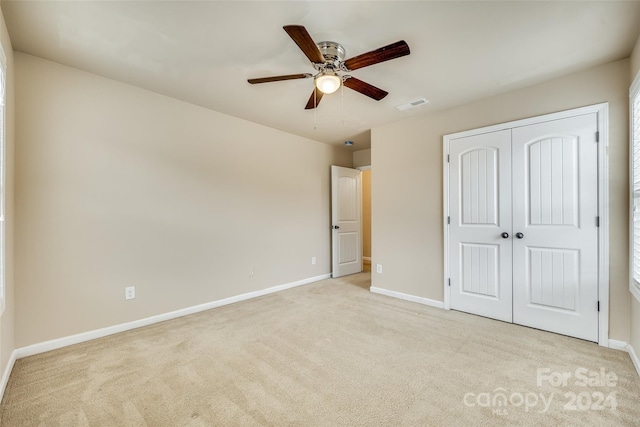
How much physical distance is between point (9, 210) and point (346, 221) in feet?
13.4

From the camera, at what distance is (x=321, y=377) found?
1.95 meters

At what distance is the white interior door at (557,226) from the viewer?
2.44 metres

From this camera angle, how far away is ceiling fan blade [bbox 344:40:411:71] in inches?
66.7

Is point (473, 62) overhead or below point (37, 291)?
overhead

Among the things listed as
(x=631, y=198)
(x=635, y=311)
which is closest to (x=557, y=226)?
(x=631, y=198)

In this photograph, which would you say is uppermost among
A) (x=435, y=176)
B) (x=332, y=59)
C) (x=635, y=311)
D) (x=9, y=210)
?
(x=332, y=59)

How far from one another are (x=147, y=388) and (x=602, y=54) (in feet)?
13.6

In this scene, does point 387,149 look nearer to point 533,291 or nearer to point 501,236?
point 501,236

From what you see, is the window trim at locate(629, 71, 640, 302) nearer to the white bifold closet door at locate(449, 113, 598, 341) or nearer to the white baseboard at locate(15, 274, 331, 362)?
the white bifold closet door at locate(449, 113, 598, 341)

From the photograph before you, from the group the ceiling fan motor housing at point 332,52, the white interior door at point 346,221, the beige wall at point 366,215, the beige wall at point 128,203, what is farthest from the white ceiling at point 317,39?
the beige wall at point 366,215

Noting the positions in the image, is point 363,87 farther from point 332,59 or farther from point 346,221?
point 346,221

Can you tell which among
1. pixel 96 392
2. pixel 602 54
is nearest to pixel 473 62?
pixel 602 54

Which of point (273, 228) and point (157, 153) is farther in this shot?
point (273, 228)

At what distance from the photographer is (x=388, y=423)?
1519 millimetres
